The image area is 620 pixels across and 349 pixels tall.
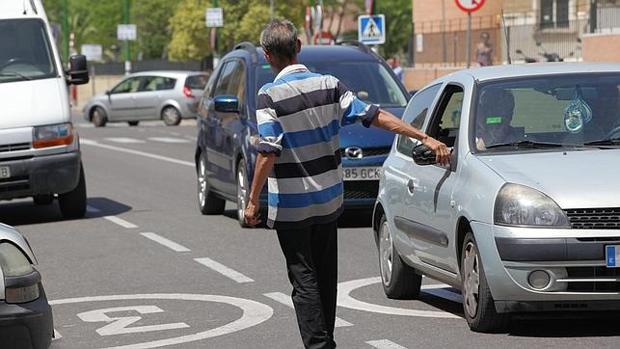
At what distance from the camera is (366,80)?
1733 cm

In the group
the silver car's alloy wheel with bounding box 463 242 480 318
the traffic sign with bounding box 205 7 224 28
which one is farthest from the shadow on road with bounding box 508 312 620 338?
the traffic sign with bounding box 205 7 224 28

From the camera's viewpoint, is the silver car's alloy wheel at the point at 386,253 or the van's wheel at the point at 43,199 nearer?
the silver car's alloy wheel at the point at 386,253

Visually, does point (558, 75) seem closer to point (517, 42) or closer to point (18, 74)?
point (18, 74)

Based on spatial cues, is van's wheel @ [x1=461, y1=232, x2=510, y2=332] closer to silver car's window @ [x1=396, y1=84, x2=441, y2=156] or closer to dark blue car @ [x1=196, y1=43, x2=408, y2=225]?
silver car's window @ [x1=396, y1=84, x2=441, y2=156]

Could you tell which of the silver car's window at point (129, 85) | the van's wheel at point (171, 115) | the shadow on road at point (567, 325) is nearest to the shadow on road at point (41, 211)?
the shadow on road at point (567, 325)

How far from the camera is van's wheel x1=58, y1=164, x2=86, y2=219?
17.8m

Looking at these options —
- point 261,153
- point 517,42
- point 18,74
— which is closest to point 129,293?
point 261,153

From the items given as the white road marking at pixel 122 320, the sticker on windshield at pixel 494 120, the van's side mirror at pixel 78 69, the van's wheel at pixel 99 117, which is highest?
the sticker on windshield at pixel 494 120

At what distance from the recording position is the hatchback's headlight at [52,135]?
16953 millimetres

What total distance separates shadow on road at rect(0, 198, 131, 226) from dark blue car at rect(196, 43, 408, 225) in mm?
1226

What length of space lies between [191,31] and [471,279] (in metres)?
69.8

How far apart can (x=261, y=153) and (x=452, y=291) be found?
3800 mm

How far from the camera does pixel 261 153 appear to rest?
25.1 feet

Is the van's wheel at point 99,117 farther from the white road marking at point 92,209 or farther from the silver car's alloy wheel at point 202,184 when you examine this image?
the silver car's alloy wheel at point 202,184
